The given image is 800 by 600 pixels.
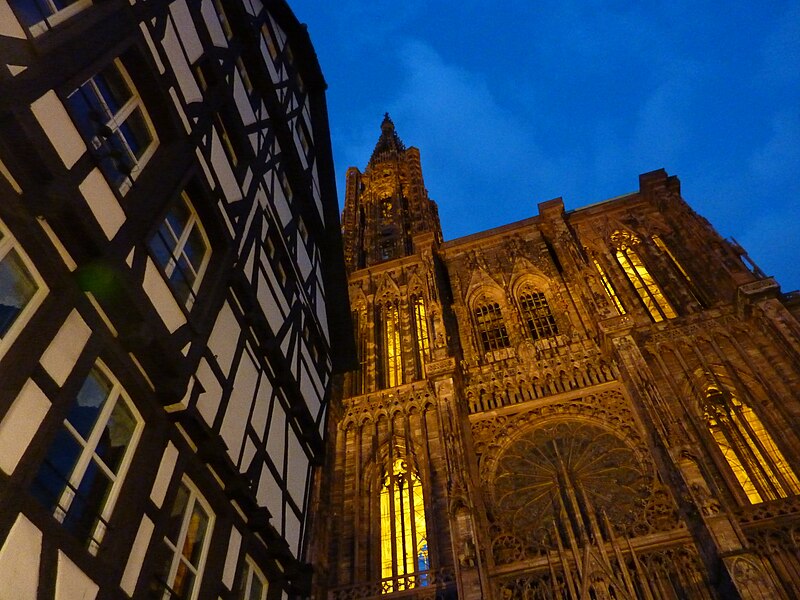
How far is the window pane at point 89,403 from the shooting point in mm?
6629

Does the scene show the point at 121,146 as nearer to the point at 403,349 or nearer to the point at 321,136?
the point at 321,136

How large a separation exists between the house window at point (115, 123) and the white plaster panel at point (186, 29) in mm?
2256

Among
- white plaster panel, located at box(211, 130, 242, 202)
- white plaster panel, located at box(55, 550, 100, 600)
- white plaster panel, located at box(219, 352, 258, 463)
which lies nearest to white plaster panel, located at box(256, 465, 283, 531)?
white plaster panel, located at box(219, 352, 258, 463)

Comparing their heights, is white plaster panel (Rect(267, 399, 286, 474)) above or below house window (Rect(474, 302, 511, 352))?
below

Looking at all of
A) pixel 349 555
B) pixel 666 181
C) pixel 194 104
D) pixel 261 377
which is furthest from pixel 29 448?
pixel 666 181

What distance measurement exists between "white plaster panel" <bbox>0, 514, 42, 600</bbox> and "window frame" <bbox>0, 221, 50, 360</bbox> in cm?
158

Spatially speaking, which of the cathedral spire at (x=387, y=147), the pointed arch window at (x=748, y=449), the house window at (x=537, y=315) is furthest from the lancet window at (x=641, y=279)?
the cathedral spire at (x=387, y=147)

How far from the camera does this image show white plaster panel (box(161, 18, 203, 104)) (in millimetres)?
9945

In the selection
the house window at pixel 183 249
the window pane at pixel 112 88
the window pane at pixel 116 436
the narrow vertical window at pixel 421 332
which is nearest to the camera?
the window pane at pixel 116 436

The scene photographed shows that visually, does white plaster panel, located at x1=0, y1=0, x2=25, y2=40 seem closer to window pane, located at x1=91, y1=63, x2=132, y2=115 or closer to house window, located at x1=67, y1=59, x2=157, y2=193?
house window, located at x1=67, y1=59, x2=157, y2=193

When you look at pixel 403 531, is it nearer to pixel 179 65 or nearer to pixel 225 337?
pixel 225 337

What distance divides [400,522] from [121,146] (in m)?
12.1

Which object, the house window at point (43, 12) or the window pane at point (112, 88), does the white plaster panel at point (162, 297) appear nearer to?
the window pane at point (112, 88)

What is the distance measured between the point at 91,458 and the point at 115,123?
444 cm
